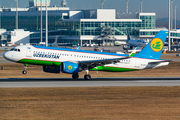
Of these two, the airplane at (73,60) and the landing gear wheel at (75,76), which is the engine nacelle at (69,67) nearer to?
the airplane at (73,60)

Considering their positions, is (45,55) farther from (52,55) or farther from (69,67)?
(69,67)

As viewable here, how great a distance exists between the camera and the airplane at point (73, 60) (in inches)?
1673

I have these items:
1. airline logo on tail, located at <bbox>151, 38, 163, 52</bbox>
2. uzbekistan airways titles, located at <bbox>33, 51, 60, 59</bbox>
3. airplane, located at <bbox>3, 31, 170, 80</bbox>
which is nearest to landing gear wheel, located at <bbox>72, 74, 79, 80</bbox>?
airplane, located at <bbox>3, 31, 170, 80</bbox>

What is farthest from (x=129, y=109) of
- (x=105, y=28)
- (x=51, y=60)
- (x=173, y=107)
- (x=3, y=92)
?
(x=105, y=28)

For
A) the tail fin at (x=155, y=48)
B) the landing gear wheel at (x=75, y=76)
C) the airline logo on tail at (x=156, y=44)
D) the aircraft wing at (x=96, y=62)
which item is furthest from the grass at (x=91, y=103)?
the airline logo on tail at (x=156, y=44)

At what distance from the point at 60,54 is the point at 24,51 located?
475 centimetres

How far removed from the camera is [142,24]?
195125 millimetres

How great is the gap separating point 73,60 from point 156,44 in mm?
12459

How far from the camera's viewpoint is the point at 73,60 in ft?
143

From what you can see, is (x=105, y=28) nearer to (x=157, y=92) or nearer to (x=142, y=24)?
(x=142, y=24)

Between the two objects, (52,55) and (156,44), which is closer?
(52,55)

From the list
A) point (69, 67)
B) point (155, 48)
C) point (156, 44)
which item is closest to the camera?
point (69, 67)

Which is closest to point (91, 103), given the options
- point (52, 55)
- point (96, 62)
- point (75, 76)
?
point (96, 62)

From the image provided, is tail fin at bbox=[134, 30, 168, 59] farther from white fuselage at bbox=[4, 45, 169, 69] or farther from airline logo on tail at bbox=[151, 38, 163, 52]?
white fuselage at bbox=[4, 45, 169, 69]
